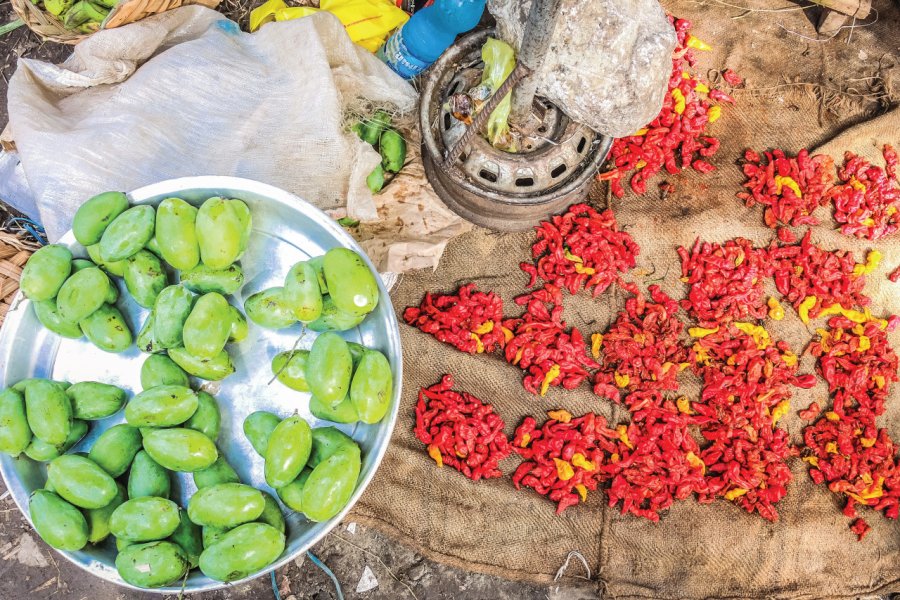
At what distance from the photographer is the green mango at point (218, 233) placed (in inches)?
90.4

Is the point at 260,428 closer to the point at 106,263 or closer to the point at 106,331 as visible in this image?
the point at 106,331

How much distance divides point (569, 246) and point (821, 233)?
4.87 feet

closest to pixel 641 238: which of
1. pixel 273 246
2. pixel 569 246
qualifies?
pixel 569 246

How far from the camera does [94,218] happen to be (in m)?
2.38

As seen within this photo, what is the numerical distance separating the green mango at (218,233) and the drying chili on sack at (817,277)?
2937 mm

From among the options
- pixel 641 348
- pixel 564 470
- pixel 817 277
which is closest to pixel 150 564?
pixel 564 470

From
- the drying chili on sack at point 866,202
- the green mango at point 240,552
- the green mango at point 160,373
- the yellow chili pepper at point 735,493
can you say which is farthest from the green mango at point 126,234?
the drying chili on sack at point 866,202

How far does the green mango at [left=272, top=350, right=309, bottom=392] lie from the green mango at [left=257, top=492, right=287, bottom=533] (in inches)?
16.5

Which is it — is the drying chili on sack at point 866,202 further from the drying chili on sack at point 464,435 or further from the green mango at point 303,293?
the green mango at point 303,293

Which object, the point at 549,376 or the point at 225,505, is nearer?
the point at 225,505

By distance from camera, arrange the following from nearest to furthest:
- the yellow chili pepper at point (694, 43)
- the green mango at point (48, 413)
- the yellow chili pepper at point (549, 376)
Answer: the green mango at point (48, 413)
the yellow chili pepper at point (549, 376)
the yellow chili pepper at point (694, 43)

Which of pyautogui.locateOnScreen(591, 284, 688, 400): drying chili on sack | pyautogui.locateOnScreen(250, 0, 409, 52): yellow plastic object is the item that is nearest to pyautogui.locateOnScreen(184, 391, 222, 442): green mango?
pyautogui.locateOnScreen(591, 284, 688, 400): drying chili on sack

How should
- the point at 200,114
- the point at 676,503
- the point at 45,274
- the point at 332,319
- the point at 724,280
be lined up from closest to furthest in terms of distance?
the point at 45,274 < the point at 332,319 < the point at 200,114 < the point at 676,503 < the point at 724,280

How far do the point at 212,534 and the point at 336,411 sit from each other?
59 cm
